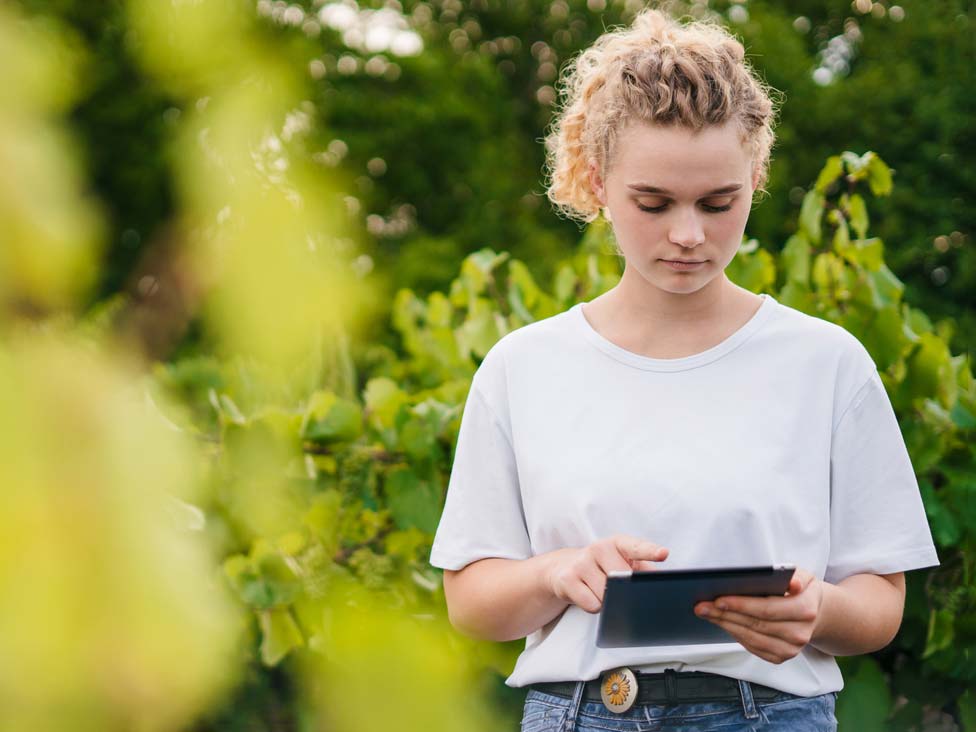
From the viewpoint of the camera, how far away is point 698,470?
1718 mm

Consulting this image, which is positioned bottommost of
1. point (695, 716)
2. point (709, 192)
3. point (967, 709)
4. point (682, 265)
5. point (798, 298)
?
point (967, 709)

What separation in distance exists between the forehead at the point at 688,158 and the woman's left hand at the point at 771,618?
555mm

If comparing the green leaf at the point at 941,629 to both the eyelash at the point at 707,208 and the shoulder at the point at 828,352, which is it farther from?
the eyelash at the point at 707,208

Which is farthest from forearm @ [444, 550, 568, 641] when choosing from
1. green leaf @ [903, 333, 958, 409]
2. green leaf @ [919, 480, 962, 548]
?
green leaf @ [903, 333, 958, 409]

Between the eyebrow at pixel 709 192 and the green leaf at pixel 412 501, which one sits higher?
the eyebrow at pixel 709 192

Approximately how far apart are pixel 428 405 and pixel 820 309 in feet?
3.31

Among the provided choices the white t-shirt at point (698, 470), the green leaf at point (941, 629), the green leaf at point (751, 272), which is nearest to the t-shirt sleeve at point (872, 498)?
the white t-shirt at point (698, 470)

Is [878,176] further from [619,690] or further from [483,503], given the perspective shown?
[619,690]

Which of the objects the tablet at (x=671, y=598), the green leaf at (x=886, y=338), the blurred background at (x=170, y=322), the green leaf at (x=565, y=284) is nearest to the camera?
the blurred background at (x=170, y=322)

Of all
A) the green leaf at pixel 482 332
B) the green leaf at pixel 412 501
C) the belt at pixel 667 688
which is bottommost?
the green leaf at pixel 412 501

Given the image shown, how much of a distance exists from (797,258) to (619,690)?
5.98ft

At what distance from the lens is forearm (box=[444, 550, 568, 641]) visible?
171cm

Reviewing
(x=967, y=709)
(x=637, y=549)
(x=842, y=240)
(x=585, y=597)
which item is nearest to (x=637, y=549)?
(x=637, y=549)

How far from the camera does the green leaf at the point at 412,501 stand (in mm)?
2797
